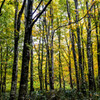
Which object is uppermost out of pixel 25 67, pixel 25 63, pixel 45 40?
pixel 45 40

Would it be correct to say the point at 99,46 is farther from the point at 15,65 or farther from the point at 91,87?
the point at 15,65

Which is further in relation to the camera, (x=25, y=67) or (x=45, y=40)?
(x=45, y=40)

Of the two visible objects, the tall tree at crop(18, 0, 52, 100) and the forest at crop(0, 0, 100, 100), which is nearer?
the tall tree at crop(18, 0, 52, 100)

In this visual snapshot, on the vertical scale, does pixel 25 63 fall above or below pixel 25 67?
above

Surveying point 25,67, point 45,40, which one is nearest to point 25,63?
point 25,67

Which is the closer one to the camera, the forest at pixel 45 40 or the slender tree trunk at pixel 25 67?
the slender tree trunk at pixel 25 67

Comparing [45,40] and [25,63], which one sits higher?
[45,40]

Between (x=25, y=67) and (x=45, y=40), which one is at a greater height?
(x=45, y=40)

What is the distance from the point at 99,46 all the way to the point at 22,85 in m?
11.3

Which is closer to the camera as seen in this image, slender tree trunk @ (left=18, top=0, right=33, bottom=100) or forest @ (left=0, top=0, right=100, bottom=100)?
slender tree trunk @ (left=18, top=0, right=33, bottom=100)

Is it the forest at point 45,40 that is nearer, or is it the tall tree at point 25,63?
the tall tree at point 25,63

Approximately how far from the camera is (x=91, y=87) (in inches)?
383

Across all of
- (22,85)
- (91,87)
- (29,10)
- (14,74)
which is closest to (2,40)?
(14,74)

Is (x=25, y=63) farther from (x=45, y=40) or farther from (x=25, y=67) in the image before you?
(x=45, y=40)
